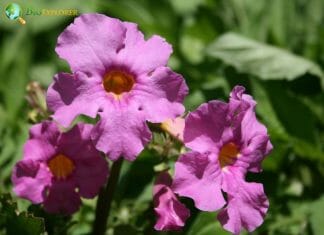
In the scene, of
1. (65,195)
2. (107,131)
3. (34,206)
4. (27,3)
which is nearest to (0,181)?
(34,206)

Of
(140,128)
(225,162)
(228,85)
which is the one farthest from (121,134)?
(228,85)

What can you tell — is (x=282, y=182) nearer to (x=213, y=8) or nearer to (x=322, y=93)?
(x=322, y=93)

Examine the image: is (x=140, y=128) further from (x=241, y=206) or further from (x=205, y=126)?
(x=241, y=206)

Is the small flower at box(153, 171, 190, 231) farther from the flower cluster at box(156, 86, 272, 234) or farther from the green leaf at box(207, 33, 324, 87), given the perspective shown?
the green leaf at box(207, 33, 324, 87)

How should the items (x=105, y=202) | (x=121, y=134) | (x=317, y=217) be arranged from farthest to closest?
(x=317, y=217) < (x=105, y=202) < (x=121, y=134)

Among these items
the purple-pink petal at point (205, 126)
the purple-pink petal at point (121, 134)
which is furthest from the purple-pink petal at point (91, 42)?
the purple-pink petal at point (205, 126)

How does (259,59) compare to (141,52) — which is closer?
(141,52)

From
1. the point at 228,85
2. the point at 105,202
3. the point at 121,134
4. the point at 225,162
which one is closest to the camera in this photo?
the point at 121,134
